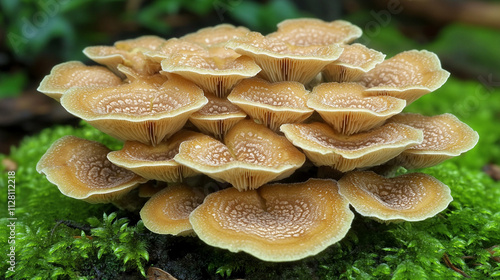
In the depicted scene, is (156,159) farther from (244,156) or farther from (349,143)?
(349,143)

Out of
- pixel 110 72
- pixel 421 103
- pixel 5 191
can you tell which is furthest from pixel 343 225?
pixel 421 103

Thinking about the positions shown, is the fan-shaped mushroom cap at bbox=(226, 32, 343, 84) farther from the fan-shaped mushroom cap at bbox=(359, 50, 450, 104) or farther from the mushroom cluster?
Result: the fan-shaped mushroom cap at bbox=(359, 50, 450, 104)

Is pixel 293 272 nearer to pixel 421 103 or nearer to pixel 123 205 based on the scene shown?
pixel 123 205

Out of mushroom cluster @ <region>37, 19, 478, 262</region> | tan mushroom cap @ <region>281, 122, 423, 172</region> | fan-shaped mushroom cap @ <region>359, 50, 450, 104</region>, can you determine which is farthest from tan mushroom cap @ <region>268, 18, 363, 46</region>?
tan mushroom cap @ <region>281, 122, 423, 172</region>

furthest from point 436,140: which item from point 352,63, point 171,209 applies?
point 171,209

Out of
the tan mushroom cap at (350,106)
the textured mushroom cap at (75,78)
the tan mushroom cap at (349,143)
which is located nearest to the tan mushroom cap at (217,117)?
the tan mushroom cap at (349,143)
